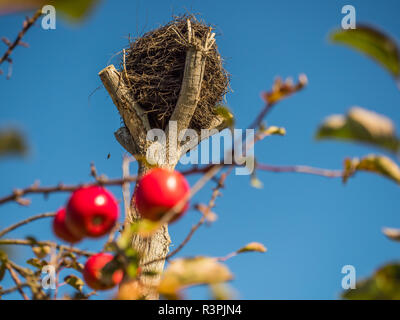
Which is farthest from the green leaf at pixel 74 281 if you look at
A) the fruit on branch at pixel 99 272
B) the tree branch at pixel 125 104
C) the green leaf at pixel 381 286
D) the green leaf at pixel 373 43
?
the tree branch at pixel 125 104

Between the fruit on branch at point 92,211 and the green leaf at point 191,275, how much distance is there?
0.43 ft

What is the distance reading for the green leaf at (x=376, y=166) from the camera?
1.57 ft

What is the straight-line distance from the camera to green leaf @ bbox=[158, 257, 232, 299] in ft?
1.48

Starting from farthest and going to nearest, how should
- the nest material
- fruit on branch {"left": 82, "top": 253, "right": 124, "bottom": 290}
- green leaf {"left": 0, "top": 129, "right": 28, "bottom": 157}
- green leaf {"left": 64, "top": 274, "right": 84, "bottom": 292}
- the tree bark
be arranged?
the nest material
the tree bark
green leaf {"left": 64, "top": 274, "right": 84, "bottom": 292}
fruit on branch {"left": 82, "top": 253, "right": 124, "bottom": 290}
green leaf {"left": 0, "top": 129, "right": 28, "bottom": 157}

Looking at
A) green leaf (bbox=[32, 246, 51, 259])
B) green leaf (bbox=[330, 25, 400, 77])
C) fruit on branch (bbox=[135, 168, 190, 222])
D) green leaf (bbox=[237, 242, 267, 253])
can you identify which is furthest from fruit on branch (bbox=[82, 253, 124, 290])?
green leaf (bbox=[330, 25, 400, 77])

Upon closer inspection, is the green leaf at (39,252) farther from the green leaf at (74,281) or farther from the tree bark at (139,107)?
the tree bark at (139,107)

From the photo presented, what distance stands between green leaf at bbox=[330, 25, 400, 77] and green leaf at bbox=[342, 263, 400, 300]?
0.23m

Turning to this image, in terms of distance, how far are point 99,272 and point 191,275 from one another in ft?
0.63

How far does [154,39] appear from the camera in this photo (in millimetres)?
3244

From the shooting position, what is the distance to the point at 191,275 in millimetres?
460

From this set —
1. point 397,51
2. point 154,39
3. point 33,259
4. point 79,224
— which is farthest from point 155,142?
point 397,51

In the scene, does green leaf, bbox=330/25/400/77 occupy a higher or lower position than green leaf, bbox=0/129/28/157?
higher

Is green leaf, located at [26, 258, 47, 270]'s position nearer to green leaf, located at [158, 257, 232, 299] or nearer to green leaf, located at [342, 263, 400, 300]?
green leaf, located at [158, 257, 232, 299]
